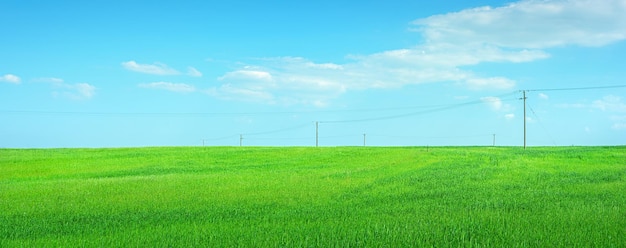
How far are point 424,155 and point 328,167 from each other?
10.7 m

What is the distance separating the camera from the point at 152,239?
1212cm

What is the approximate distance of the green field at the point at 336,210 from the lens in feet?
39.5

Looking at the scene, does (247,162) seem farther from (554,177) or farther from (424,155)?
(554,177)

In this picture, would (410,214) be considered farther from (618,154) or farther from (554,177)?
(618,154)

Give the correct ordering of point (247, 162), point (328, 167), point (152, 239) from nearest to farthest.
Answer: point (152, 239)
point (328, 167)
point (247, 162)

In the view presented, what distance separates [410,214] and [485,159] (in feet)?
83.4

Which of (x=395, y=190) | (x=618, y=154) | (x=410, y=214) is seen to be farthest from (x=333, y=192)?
(x=618, y=154)

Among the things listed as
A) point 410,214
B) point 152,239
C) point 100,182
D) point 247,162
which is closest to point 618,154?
point 247,162

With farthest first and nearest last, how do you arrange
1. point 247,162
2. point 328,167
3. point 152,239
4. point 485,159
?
point 247,162 < point 485,159 < point 328,167 < point 152,239

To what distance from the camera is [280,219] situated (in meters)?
15.2

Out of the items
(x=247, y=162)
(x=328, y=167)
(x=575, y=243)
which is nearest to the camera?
(x=575, y=243)

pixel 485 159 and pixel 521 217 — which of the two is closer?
pixel 521 217

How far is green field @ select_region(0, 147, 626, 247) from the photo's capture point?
12047mm

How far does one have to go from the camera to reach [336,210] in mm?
16953
